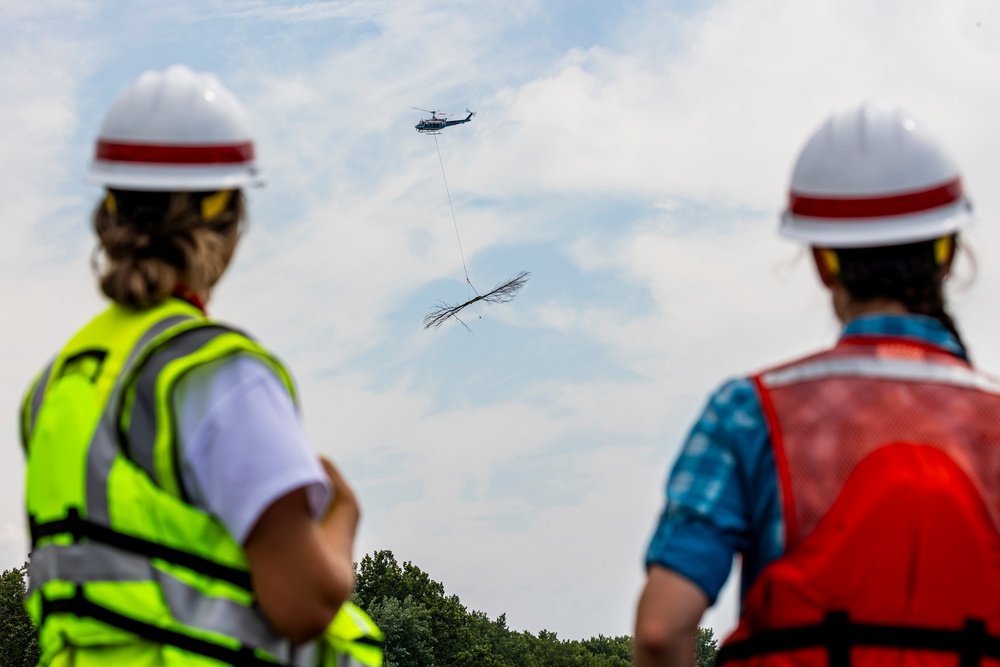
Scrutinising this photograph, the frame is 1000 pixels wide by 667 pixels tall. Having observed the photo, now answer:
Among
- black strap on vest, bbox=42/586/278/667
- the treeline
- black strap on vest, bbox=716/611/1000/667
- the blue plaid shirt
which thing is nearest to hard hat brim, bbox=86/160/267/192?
black strap on vest, bbox=42/586/278/667

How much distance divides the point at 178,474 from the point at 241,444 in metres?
0.26

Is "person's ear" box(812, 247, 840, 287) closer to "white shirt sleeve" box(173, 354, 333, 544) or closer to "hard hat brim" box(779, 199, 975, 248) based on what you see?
"hard hat brim" box(779, 199, 975, 248)

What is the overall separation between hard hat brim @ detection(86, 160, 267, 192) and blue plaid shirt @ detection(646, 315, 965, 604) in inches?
67.6

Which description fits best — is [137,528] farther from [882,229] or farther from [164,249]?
[882,229]

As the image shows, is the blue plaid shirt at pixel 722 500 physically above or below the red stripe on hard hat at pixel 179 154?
below

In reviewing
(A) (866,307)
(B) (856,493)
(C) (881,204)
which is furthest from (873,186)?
(B) (856,493)

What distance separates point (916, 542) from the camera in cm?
430

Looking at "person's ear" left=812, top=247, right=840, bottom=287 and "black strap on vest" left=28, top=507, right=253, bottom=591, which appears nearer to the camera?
"black strap on vest" left=28, top=507, right=253, bottom=591

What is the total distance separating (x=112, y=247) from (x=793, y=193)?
229 cm

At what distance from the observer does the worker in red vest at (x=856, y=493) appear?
4.29 meters

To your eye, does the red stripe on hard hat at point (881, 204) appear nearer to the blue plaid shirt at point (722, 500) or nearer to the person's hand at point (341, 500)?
the blue plaid shirt at point (722, 500)

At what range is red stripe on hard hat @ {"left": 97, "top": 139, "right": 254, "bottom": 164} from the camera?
490 cm

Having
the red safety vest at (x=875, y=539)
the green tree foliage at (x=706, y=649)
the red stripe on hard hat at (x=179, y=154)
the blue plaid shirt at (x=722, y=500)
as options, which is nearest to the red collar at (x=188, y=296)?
the red stripe on hard hat at (x=179, y=154)

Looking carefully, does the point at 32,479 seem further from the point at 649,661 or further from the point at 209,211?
the point at 649,661
